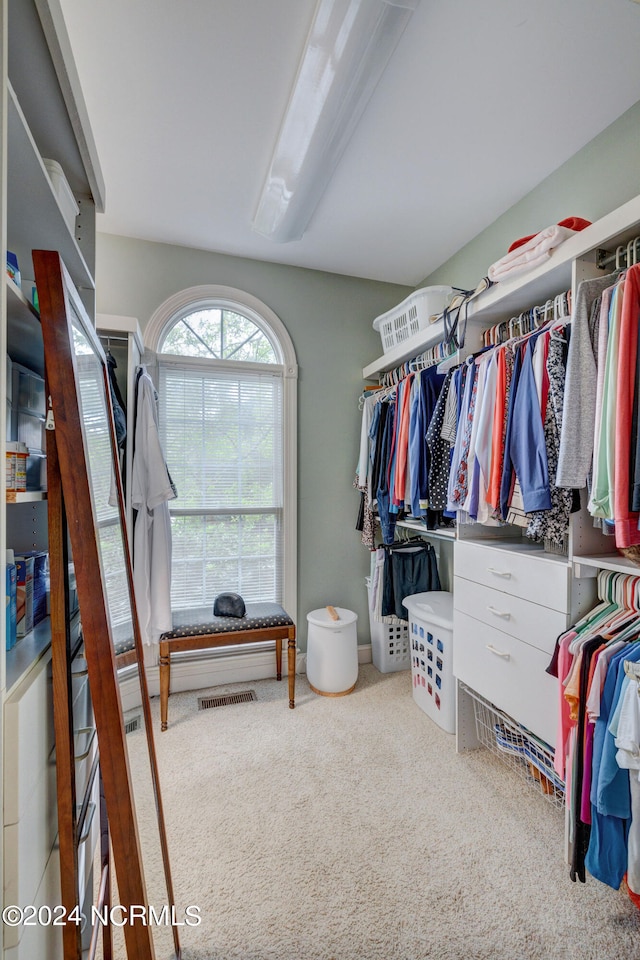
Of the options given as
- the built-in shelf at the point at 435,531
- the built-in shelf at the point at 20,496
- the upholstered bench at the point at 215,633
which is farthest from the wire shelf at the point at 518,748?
the built-in shelf at the point at 20,496

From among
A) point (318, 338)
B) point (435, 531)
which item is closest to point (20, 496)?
point (435, 531)

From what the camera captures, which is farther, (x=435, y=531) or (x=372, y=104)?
(x=435, y=531)

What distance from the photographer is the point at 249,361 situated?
2934 millimetres

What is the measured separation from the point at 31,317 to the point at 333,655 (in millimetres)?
2306

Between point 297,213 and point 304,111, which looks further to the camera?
point 297,213

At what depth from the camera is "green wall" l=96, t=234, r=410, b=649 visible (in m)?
2.98

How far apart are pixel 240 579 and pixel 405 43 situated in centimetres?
273

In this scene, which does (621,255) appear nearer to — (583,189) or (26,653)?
(583,189)

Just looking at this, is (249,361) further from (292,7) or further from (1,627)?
(1,627)

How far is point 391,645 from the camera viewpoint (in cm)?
300

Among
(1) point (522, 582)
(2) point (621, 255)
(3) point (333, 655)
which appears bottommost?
(3) point (333, 655)

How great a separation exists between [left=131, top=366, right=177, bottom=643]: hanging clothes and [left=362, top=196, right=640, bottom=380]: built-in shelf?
5.10 feet

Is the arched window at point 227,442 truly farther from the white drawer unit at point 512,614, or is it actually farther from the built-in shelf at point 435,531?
the white drawer unit at point 512,614

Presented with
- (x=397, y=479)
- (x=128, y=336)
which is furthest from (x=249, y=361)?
→ (x=397, y=479)
